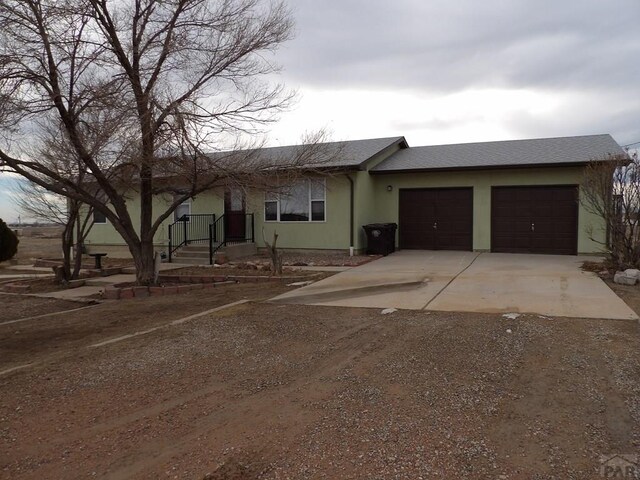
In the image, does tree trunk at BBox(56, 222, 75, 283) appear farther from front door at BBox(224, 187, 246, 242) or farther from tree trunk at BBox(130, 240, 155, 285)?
front door at BBox(224, 187, 246, 242)

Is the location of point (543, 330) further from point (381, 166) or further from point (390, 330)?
point (381, 166)

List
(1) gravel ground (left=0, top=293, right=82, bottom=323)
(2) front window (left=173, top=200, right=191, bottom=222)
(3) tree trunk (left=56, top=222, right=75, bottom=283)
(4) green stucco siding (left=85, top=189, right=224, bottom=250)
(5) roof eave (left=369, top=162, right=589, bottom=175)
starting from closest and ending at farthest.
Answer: (1) gravel ground (left=0, top=293, right=82, bottom=323) → (3) tree trunk (left=56, top=222, right=75, bottom=283) → (5) roof eave (left=369, top=162, right=589, bottom=175) → (4) green stucco siding (left=85, top=189, right=224, bottom=250) → (2) front window (left=173, top=200, right=191, bottom=222)

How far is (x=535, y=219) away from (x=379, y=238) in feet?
16.2

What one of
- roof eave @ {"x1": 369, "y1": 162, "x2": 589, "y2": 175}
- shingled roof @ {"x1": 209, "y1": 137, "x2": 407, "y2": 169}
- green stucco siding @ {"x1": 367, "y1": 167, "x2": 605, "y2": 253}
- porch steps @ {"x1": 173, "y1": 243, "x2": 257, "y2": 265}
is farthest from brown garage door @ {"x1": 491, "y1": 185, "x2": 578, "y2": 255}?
porch steps @ {"x1": 173, "y1": 243, "x2": 257, "y2": 265}

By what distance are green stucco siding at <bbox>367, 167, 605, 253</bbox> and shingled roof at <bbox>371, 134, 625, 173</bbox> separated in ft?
1.22

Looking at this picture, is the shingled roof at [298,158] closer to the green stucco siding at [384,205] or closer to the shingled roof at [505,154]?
the green stucco siding at [384,205]

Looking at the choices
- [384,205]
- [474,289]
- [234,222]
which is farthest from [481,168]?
[234,222]

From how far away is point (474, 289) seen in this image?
356 inches

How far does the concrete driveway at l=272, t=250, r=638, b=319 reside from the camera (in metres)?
7.47

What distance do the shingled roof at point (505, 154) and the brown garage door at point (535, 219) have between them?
0.95m

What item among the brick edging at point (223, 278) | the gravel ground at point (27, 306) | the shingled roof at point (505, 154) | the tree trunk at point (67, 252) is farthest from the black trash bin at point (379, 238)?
the gravel ground at point (27, 306)

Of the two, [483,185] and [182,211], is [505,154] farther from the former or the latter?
[182,211]

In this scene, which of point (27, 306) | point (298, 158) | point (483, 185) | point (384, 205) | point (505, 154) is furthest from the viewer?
point (384, 205)

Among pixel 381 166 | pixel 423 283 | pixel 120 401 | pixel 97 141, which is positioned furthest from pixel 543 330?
pixel 381 166
